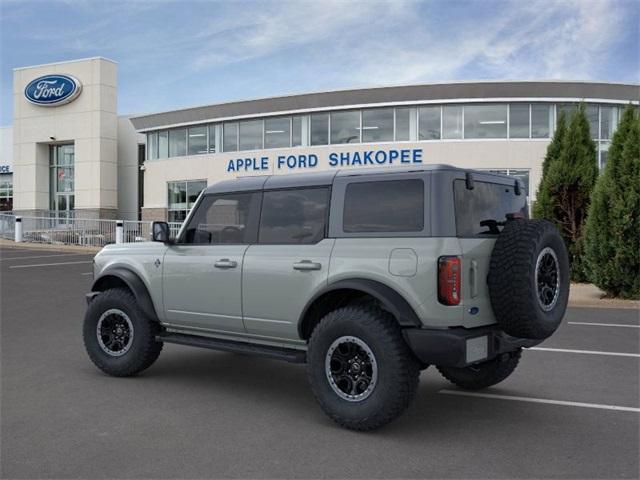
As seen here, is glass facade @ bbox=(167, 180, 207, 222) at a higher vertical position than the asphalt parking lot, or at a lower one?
higher

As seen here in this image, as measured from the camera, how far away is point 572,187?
15602mm

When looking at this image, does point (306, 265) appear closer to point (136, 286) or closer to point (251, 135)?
point (136, 286)

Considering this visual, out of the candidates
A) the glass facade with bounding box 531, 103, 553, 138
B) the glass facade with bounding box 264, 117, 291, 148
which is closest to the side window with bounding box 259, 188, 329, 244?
the glass facade with bounding box 531, 103, 553, 138

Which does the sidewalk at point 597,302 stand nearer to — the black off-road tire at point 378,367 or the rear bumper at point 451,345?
the rear bumper at point 451,345

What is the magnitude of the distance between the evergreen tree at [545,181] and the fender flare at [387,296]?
12102 millimetres

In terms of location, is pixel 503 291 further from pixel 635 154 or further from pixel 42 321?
pixel 635 154

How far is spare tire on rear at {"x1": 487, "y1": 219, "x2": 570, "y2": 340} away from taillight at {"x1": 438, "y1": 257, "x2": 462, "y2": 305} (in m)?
0.40

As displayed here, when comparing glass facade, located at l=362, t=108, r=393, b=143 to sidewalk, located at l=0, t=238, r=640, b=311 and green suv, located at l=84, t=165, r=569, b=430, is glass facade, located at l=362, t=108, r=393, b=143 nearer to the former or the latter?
sidewalk, located at l=0, t=238, r=640, b=311

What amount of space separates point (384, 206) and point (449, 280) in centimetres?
83

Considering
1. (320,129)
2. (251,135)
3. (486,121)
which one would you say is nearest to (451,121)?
(486,121)

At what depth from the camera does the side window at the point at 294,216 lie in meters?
5.23

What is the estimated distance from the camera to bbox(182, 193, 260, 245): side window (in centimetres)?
566

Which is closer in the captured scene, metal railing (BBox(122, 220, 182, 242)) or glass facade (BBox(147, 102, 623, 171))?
glass facade (BBox(147, 102, 623, 171))

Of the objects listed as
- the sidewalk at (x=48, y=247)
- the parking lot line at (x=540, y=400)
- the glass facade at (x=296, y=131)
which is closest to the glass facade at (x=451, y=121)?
the glass facade at (x=296, y=131)
